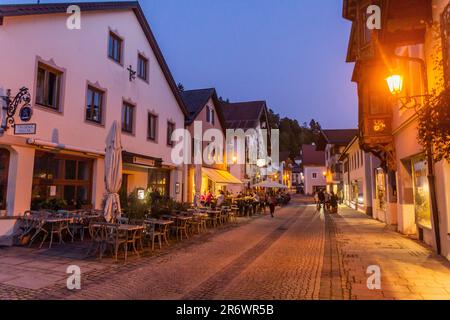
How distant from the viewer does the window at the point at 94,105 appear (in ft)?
42.2

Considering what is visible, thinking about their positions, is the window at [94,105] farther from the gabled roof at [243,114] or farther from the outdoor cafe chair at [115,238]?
the gabled roof at [243,114]

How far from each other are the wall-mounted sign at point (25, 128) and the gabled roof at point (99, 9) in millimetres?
3063

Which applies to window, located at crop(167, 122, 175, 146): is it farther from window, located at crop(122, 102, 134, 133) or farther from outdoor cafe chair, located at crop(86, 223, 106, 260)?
outdoor cafe chair, located at crop(86, 223, 106, 260)

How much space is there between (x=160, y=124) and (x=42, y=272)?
12636 millimetres

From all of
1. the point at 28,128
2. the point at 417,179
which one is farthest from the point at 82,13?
the point at 417,179

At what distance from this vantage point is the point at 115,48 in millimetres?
14820

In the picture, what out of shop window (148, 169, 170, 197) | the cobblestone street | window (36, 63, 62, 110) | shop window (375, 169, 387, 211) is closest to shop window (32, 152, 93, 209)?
window (36, 63, 62, 110)

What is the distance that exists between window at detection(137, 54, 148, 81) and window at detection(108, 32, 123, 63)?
160 centimetres

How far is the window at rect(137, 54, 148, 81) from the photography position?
1676 centimetres

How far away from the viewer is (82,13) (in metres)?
12.5

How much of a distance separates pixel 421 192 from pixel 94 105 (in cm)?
1249

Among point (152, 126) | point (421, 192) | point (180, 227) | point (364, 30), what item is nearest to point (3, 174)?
point (180, 227)

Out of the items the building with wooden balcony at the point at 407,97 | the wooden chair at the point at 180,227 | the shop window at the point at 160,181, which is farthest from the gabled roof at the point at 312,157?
the wooden chair at the point at 180,227
